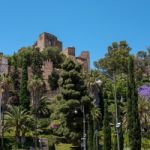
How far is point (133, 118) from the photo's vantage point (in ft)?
135

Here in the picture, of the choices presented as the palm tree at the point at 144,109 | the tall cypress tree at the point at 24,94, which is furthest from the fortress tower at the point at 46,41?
the palm tree at the point at 144,109

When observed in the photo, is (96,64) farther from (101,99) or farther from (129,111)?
(129,111)

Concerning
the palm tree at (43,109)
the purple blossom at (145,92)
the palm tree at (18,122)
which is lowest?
the palm tree at (18,122)

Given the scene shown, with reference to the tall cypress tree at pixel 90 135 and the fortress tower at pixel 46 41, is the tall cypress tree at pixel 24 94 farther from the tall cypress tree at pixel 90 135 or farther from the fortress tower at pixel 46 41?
the fortress tower at pixel 46 41

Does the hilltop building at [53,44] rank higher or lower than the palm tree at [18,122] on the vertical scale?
higher

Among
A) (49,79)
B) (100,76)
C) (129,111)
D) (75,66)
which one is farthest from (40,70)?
(129,111)

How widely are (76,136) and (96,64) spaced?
47.7 meters

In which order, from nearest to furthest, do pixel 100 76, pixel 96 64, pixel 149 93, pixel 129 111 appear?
pixel 129 111 → pixel 149 93 → pixel 100 76 → pixel 96 64

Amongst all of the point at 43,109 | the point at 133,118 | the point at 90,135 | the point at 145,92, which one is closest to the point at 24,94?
the point at 43,109

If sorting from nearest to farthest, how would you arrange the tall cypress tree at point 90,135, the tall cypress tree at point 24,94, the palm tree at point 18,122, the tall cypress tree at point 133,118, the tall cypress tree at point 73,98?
the tall cypress tree at point 133,118, the tall cypress tree at point 90,135, the tall cypress tree at point 73,98, the palm tree at point 18,122, the tall cypress tree at point 24,94

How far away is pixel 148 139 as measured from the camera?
66.9 m

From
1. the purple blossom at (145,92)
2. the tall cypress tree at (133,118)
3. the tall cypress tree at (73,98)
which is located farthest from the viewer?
the purple blossom at (145,92)

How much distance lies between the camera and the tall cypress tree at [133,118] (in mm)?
40400

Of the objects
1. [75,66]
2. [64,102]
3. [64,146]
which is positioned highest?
[75,66]
